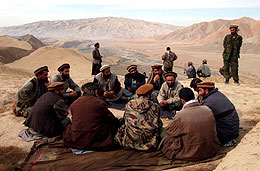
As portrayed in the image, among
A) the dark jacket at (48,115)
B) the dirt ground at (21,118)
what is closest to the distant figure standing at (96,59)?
the dirt ground at (21,118)

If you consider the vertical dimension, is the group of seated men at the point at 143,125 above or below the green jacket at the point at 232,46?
below

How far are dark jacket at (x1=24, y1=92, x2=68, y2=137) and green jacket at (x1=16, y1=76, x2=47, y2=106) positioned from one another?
3.33 feet

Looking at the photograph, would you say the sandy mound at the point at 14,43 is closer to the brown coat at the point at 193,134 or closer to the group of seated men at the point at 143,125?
the group of seated men at the point at 143,125

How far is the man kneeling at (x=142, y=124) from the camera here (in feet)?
10.1

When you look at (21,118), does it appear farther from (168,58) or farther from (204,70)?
(204,70)

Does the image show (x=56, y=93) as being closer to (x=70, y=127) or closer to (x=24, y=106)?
(x=70, y=127)

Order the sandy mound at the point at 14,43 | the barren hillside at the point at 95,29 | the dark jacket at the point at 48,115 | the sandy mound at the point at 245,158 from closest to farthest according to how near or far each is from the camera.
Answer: the sandy mound at the point at 245,158 < the dark jacket at the point at 48,115 < the sandy mound at the point at 14,43 < the barren hillside at the point at 95,29

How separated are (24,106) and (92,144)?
89.6 inches

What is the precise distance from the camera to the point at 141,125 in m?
3.07

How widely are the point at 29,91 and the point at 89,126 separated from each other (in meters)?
2.02

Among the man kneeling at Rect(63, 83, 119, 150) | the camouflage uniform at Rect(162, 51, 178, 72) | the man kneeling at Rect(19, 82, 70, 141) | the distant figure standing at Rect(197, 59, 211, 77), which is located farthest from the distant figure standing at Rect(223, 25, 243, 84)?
the man kneeling at Rect(19, 82, 70, 141)

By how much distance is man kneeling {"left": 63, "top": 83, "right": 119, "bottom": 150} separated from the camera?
3168 millimetres

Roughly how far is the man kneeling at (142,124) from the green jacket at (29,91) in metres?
2.32

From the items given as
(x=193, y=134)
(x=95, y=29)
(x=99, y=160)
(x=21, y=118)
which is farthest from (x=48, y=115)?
(x=95, y=29)
